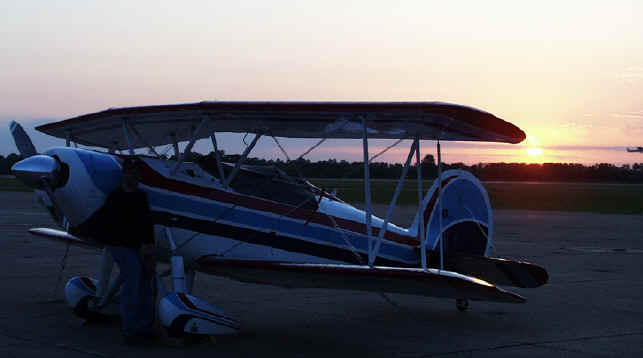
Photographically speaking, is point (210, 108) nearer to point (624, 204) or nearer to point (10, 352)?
point (10, 352)

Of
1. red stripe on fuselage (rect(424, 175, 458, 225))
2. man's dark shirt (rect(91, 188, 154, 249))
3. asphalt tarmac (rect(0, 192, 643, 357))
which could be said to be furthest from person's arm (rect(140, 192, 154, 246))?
red stripe on fuselage (rect(424, 175, 458, 225))

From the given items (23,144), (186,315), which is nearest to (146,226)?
(186,315)

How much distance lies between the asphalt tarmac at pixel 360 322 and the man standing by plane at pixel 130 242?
28 centimetres

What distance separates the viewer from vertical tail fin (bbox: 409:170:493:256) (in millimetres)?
10102

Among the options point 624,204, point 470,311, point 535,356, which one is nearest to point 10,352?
point 535,356

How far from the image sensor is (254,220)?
8180 millimetres

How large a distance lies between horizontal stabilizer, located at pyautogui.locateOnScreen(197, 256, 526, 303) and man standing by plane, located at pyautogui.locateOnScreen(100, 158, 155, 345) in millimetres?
888

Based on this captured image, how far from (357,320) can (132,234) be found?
3011 millimetres

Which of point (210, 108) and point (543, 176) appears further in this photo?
point (543, 176)

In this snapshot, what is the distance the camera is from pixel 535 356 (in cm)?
705

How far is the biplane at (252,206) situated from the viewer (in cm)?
704

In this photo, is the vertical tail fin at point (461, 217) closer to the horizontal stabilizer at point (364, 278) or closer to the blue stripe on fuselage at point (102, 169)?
the horizontal stabilizer at point (364, 278)

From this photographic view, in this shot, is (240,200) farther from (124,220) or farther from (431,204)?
(431,204)

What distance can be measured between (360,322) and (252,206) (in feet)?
6.19
